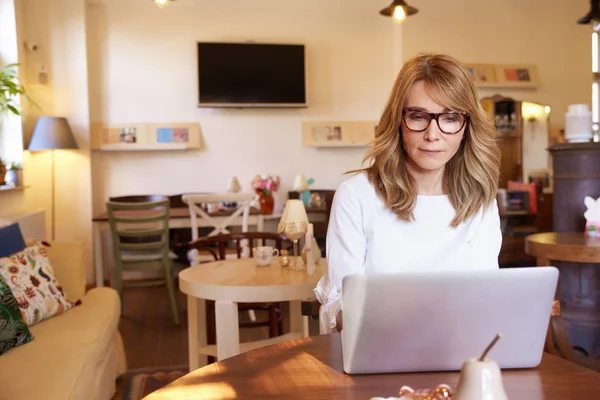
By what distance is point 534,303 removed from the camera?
1.00 meters

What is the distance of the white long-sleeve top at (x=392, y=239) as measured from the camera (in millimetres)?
1434

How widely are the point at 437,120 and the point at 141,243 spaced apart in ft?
11.4

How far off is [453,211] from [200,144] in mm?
4908

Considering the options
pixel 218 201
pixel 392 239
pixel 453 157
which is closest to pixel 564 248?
pixel 453 157

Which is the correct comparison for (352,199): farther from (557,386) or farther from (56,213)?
(56,213)

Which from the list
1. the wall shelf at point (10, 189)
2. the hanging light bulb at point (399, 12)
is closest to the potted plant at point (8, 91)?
the wall shelf at point (10, 189)

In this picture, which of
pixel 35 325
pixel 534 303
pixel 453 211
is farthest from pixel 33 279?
pixel 534 303

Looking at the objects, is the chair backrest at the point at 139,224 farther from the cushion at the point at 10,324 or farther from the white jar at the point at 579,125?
the white jar at the point at 579,125

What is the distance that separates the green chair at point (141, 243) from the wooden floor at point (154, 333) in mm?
191

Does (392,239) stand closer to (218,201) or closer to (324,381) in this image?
(324,381)

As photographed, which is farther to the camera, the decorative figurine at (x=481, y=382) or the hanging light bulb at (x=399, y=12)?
the hanging light bulb at (x=399, y=12)

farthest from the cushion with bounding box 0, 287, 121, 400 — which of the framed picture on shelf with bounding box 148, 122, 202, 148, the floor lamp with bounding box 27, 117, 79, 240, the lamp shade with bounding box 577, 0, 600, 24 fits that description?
the lamp shade with bounding box 577, 0, 600, 24

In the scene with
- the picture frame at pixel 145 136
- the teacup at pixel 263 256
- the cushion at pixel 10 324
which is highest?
the picture frame at pixel 145 136

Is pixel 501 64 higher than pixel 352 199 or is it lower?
higher
